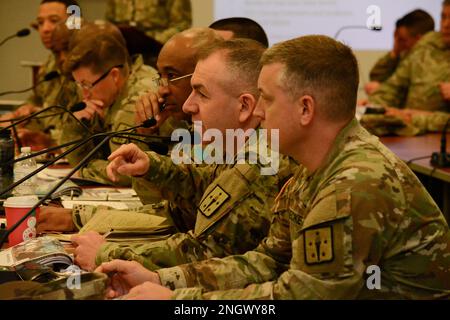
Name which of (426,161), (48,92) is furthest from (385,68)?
(426,161)

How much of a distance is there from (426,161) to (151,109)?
1301mm

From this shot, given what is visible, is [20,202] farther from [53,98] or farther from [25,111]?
[53,98]

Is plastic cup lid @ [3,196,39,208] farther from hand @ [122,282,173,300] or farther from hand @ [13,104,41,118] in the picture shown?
hand @ [13,104,41,118]

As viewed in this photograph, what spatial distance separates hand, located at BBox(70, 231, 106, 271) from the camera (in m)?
1.87

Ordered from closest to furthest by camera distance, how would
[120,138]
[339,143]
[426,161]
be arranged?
1. [339,143]
2. [120,138]
3. [426,161]

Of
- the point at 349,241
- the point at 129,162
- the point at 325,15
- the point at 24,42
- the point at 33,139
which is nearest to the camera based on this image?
the point at 349,241

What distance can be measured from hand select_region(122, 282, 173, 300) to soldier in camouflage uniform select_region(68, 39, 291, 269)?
371 millimetres

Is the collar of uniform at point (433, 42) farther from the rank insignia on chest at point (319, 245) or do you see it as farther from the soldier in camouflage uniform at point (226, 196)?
the rank insignia on chest at point (319, 245)

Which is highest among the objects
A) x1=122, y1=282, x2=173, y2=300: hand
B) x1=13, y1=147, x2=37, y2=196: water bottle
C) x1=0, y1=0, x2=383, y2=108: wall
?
x1=122, y1=282, x2=173, y2=300: hand

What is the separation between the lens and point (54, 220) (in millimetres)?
2248

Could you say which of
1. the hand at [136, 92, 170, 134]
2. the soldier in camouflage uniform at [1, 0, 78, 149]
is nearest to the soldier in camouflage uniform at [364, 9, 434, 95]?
the soldier in camouflage uniform at [1, 0, 78, 149]

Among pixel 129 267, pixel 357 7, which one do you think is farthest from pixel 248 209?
pixel 357 7

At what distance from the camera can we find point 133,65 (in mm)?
3449

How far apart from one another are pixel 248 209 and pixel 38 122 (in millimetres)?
2640
